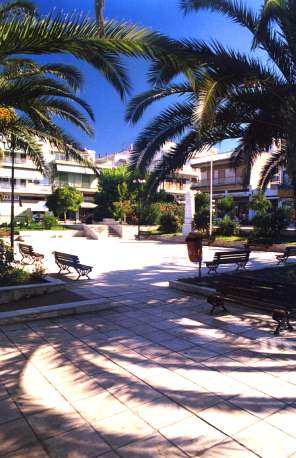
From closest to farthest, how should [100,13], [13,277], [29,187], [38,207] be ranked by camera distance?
1. [100,13]
2. [13,277]
3. [38,207]
4. [29,187]

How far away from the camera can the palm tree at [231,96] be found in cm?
700

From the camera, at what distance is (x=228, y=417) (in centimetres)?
355

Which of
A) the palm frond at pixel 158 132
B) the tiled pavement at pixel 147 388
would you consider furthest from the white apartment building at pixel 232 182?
the tiled pavement at pixel 147 388

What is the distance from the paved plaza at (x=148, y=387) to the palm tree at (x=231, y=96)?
3.36 m

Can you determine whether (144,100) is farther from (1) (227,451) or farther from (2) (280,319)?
(1) (227,451)

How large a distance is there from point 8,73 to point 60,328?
697cm

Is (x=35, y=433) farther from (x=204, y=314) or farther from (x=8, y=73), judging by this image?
(x=8, y=73)

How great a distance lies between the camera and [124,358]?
5043mm

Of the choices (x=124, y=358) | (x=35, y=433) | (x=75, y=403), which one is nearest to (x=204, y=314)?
(x=124, y=358)

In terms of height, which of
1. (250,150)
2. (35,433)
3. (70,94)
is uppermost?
(70,94)

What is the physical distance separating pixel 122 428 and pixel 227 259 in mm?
8732

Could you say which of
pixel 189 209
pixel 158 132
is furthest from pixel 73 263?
pixel 189 209

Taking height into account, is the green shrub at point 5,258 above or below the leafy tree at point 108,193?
below

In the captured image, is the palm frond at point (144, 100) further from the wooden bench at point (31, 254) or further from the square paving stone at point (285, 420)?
the square paving stone at point (285, 420)
